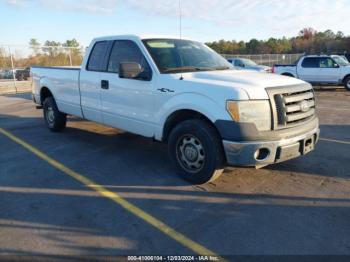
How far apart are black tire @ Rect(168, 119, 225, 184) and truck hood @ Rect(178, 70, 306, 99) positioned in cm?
58

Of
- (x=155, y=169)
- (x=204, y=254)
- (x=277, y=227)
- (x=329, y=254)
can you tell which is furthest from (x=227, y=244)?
(x=155, y=169)

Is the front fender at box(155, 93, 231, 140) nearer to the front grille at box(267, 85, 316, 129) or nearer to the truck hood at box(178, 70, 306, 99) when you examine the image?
the truck hood at box(178, 70, 306, 99)

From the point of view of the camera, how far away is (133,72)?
5.23 m

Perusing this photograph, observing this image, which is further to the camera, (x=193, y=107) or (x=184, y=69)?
(x=184, y=69)

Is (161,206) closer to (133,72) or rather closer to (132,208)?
(132,208)

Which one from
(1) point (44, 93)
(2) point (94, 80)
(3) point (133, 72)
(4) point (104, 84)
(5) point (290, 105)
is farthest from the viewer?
(1) point (44, 93)

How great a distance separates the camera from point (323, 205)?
4188mm

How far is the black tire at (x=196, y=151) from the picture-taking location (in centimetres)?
454

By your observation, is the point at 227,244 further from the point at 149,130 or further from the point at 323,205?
the point at 149,130

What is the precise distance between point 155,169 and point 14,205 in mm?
2043

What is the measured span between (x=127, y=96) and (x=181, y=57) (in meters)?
1.04

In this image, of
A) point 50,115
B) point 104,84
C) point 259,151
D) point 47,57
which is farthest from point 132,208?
point 47,57

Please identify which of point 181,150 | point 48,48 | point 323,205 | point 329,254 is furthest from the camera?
point 48,48

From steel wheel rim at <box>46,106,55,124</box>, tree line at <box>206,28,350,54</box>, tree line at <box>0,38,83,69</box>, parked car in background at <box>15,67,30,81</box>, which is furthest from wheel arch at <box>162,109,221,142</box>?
tree line at <box>206,28,350,54</box>
